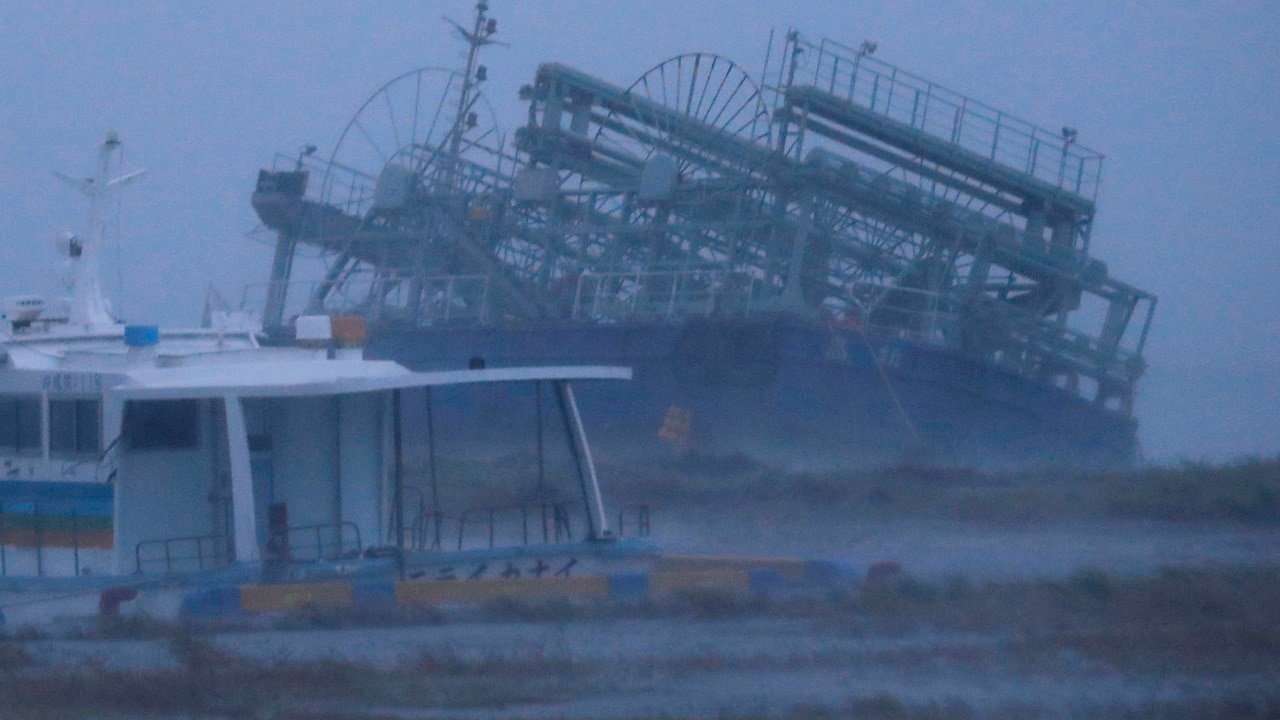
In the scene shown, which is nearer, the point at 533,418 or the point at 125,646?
the point at 125,646

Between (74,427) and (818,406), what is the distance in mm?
24395

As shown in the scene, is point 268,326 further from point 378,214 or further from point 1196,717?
point 1196,717

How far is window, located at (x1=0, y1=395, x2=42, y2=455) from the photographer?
11633 mm

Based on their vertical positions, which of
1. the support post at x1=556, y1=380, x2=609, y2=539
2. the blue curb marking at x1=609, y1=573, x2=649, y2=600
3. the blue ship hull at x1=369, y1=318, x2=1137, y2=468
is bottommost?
the blue ship hull at x1=369, y1=318, x2=1137, y2=468

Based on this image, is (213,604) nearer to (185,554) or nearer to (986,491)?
(185,554)

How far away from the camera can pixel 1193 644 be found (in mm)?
8953

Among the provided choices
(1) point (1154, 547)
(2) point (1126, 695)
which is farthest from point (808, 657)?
(1) point (1154, 547)

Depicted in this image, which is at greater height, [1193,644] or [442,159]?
[442,159]

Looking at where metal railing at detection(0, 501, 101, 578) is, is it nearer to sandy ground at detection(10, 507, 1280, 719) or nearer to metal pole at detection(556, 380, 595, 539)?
sandy ground at detection(10, 507, 1280, 719)

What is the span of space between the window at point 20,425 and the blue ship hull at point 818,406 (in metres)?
21.6

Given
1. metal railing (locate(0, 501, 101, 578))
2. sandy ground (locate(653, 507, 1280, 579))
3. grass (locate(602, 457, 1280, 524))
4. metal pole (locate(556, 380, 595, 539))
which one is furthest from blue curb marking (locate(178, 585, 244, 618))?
grass (locate(602, 457, 1280, 524))

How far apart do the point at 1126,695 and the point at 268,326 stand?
117ft

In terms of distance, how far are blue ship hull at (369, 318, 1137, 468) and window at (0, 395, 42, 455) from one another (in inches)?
849

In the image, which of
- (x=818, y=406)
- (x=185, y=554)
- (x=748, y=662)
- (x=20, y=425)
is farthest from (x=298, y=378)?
(x=818, y=406)
